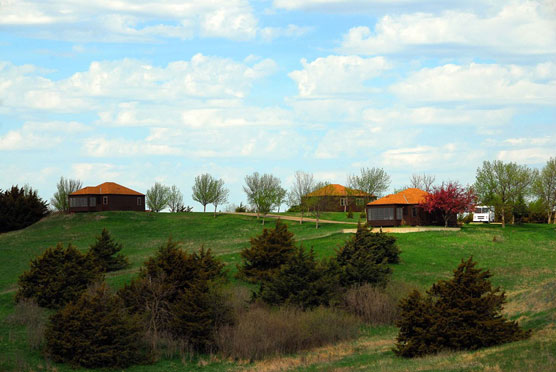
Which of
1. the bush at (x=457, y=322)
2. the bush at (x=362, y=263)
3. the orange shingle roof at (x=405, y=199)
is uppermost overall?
the orange shingle roof at (x=405, y=199)

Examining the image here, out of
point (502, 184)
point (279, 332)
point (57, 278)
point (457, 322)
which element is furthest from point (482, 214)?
point (457, 322)

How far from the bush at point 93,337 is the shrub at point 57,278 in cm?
696

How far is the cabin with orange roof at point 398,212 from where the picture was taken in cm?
5966

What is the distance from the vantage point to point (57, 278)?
3412 centimetres

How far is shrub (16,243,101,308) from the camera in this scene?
33.6 metres

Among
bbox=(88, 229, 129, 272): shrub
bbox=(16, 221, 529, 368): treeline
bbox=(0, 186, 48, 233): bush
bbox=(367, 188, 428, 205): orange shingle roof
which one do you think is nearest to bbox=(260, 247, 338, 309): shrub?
bbox=(16, 221, 529, 368): treeline

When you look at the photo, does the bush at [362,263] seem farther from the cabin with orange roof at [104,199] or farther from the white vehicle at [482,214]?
the cabin with orange roof at [104,199]

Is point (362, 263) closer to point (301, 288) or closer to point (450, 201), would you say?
point (301, 288)

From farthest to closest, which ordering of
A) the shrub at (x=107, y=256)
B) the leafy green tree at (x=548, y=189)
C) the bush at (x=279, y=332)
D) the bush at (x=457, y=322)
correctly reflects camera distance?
the leafy green tree at (x=548, y=189) < the shrub at (x=107, y=256) < the bush at (x=279, y=332) < the bush at (x=457, y=322)

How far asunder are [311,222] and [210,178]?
1660 cm

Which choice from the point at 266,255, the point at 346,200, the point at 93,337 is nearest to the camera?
the point at 93,337

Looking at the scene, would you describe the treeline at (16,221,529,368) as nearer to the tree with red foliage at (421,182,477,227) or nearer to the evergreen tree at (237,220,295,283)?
the evergreen tree at (237,220,295,283)

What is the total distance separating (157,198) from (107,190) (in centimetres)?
1684

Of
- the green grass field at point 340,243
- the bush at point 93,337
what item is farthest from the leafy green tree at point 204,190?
the bush at point 93,337
